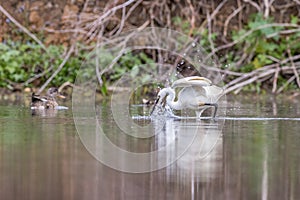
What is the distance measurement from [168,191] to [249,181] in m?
0.56

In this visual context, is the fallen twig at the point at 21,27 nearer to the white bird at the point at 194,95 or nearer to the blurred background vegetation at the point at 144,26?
the blurred background vegetation at the point at 144,26

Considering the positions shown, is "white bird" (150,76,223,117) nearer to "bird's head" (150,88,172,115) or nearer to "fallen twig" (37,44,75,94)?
"bird's head" (150,88,172,115)

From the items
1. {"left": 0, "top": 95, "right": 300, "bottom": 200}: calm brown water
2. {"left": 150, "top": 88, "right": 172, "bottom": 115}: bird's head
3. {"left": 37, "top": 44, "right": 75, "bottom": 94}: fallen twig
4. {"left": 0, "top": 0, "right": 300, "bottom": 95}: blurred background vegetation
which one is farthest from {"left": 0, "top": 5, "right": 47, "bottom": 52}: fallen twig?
{"left": 0, "top": 95, "right": 300, "bottom": 200}: calm brown water

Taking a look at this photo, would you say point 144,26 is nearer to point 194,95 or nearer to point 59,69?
point 59,69

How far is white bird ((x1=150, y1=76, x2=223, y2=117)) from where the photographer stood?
7.91m

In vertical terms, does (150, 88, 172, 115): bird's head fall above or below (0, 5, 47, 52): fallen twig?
below

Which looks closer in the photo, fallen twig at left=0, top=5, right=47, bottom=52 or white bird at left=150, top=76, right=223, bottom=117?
white bird at left=150, top=76, right=223, bottom=117

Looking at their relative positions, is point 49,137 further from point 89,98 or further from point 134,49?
point 134,49

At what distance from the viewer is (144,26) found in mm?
13492

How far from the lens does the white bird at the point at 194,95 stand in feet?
26.0

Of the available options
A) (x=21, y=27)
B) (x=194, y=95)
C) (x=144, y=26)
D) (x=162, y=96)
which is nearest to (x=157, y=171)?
(x=194, y=95)

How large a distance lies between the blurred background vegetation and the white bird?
3487 millimetres

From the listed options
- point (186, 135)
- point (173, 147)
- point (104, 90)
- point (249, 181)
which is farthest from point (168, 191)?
point (104, 90)

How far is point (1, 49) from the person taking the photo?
12945mm
